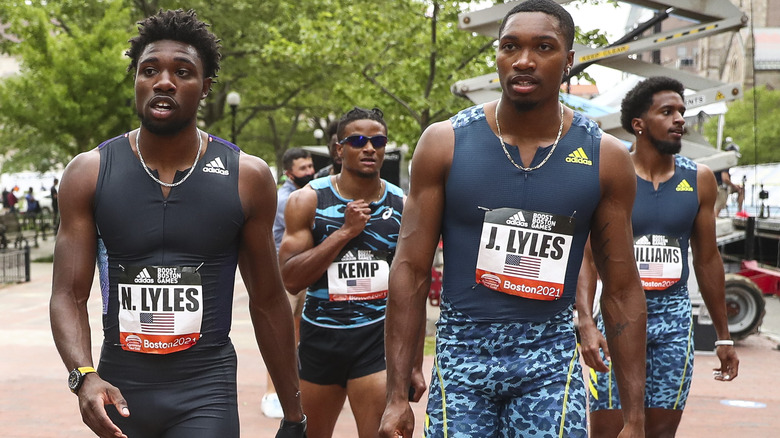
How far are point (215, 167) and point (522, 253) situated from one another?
1.15 meters

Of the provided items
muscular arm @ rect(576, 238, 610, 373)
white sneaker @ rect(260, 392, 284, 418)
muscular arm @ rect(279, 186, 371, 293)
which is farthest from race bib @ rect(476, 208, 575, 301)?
white sneaker @ rect(260, 392, 284, 418)

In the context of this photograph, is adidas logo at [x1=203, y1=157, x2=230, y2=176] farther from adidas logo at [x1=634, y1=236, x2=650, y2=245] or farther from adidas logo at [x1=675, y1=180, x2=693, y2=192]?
adidas logo at [x1=675, y1=180, x2=693, y2=192]

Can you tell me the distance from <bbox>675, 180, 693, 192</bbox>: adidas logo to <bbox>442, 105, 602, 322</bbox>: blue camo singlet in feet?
7.34

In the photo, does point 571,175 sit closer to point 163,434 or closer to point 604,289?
point 604,289

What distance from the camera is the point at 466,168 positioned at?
3377 millimetres

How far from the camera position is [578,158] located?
134 inches

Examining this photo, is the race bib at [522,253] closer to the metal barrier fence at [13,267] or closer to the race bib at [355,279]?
the race bib at [355,279]

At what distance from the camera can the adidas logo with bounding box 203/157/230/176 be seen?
11.9ft

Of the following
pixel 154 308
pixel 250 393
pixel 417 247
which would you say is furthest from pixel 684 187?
pixel 250 393

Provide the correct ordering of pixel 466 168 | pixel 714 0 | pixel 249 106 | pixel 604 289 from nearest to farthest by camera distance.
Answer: pixel 466 168 → pixel 604 289 → pixel 714 0 → pixel 249 106

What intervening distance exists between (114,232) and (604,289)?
174 centimetres

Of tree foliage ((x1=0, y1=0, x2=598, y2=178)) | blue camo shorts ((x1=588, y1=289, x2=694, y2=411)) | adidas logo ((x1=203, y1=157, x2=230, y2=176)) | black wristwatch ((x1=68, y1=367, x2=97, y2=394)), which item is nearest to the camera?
black wristwatch ((x1=68, y1=367, x2=97, y2=394))

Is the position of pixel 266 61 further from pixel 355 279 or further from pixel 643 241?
pixel 643 241

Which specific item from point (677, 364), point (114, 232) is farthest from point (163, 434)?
point (677, 364)
